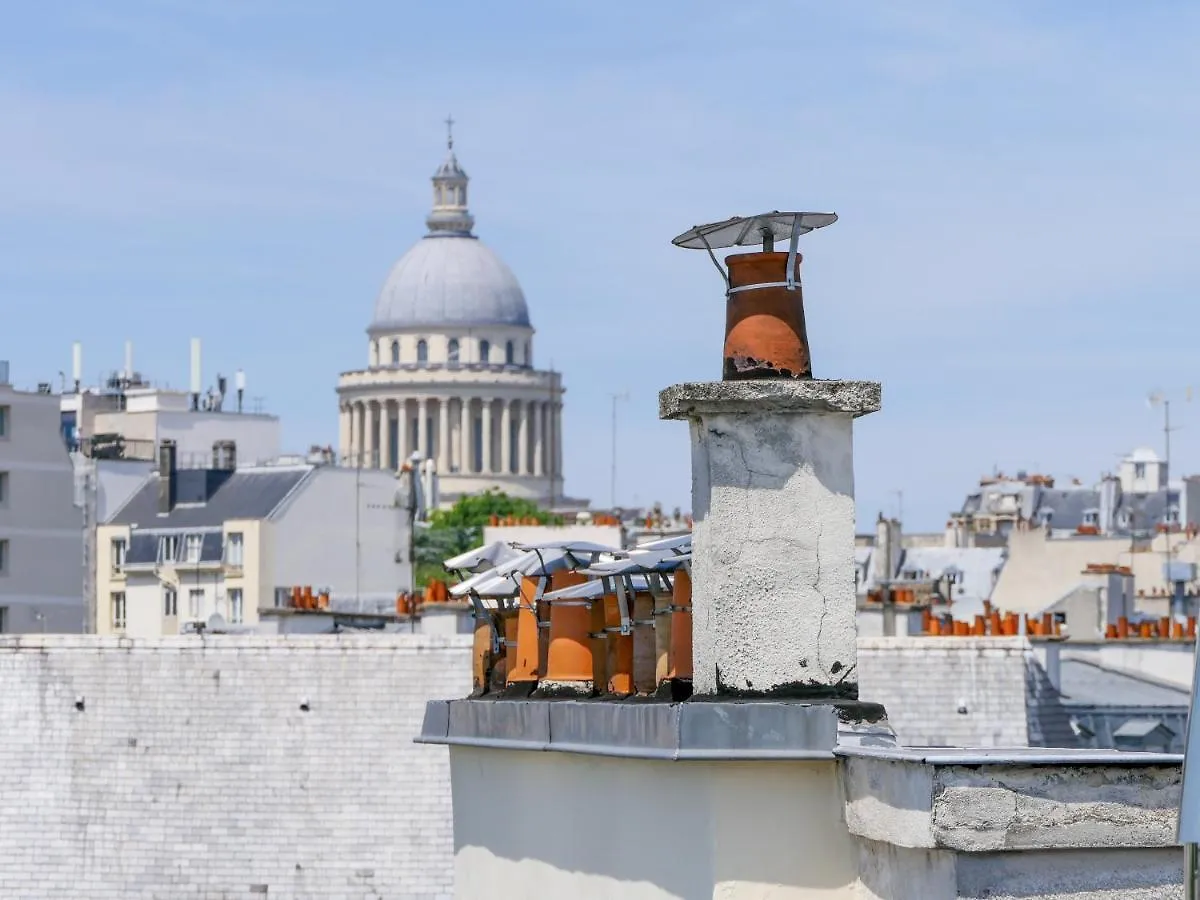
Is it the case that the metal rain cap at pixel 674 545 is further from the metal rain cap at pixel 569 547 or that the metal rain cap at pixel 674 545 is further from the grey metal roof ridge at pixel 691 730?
the metal rain cap at pixel 569 547

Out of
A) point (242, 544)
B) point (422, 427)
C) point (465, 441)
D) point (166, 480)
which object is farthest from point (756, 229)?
point (422, 427)

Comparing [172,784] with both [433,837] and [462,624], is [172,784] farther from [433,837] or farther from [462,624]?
[462,624]

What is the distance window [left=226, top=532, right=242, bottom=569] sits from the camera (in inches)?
3049

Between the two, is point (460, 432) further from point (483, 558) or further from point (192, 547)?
point (483, 558)

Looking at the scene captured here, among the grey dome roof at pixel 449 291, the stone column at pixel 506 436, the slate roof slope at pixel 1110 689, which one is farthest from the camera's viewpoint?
the grey dome roof at pixel 449 291

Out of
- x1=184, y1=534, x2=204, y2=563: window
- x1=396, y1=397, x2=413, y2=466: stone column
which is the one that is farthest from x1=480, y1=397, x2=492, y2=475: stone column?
x1=184, y1=534, x2=204, y2=563: window

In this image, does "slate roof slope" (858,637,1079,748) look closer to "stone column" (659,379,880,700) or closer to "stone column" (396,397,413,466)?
"stone column" (659,379,880,700)

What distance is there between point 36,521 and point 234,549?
803cm

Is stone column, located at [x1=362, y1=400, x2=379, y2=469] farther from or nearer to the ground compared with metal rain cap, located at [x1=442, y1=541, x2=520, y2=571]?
farther from the ground

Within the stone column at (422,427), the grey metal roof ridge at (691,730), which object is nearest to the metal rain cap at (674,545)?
the grey metal roof ridge at (691,730)

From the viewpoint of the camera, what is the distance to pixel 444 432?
563ft

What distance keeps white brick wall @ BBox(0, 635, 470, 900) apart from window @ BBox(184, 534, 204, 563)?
45923 millimetres

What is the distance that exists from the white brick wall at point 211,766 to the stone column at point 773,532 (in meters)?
23.3

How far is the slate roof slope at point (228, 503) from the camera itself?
7888cm
